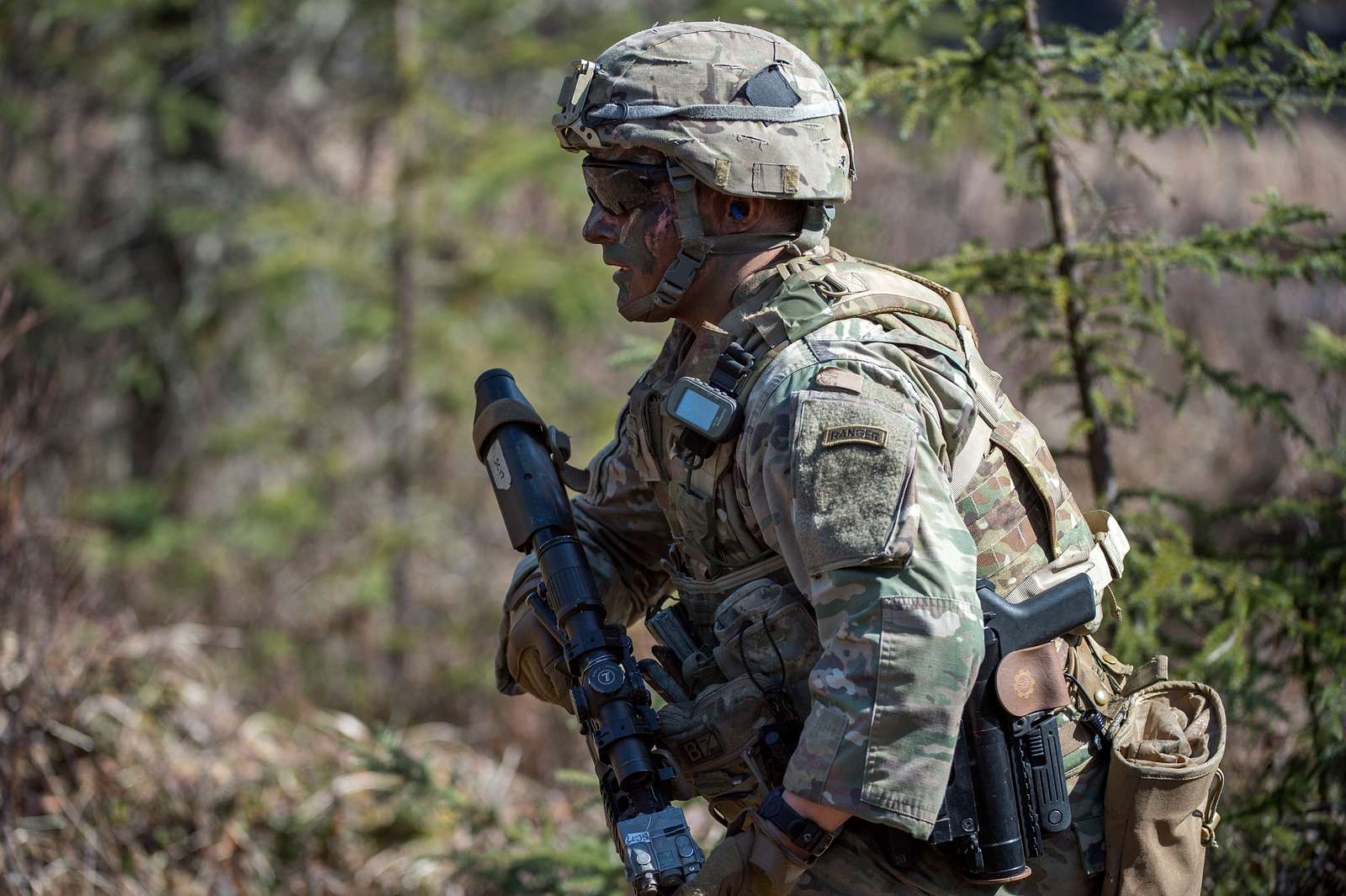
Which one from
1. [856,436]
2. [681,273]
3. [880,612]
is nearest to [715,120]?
[681,273]

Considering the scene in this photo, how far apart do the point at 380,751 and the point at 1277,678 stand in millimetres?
3332

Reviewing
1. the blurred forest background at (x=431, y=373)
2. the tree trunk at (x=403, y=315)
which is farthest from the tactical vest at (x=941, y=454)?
the tree trunk at (x=403, y=315)

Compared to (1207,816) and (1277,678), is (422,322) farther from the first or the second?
(1207,816)

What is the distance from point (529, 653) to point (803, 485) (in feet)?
3.46

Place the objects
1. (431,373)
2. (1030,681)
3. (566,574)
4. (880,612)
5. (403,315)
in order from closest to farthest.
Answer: (880,612), (1030,681), (566,574), (403,315), (431,373)

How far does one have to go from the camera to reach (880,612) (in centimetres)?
199

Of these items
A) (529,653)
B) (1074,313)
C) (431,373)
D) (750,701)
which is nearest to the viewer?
(750,701)

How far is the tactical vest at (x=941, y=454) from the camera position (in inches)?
89.1

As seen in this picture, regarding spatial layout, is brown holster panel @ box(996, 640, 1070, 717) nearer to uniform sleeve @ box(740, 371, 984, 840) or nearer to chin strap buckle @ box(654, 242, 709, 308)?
uniform sleeve @ box(740, 371, 984, 840)

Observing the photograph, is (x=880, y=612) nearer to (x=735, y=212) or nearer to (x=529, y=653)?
(x=735, y=212)

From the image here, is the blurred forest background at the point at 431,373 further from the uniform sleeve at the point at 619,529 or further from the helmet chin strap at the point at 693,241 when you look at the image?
the helmet chin strap at the point at 693,241

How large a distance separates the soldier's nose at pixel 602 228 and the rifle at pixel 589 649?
48cm

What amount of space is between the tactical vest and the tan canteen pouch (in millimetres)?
284

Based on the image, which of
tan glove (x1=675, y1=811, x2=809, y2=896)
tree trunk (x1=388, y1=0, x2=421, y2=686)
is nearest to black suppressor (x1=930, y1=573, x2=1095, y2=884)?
tan glove (x1=675, y1=811, x2=809, y2=896)
